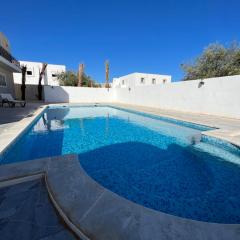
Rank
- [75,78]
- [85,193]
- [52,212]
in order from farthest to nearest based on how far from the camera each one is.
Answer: [75,78] → [85,193] → [52,212]

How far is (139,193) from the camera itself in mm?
2725

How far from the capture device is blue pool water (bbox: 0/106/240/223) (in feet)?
8.13

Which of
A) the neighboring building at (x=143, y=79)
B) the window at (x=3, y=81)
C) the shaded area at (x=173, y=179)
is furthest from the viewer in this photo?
the neighboring building at (x=143, y=79)

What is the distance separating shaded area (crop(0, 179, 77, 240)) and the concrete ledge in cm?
9

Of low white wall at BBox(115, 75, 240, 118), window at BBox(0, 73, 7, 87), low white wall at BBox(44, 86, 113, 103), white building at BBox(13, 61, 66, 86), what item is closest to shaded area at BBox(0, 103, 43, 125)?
window at BBox(0, 73, 7, 87)

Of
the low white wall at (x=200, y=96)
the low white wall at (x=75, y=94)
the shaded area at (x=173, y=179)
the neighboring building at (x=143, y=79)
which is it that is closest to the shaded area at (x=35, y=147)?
the shaded area at (x=173, y=179)

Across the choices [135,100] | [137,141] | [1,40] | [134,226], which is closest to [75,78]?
[1,40]

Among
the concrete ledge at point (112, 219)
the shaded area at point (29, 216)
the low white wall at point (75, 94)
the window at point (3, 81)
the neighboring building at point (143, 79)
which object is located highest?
the neighboring building at point (143, 79)

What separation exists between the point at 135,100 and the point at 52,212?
1525 cm

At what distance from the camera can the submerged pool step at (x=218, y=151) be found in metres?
3.94

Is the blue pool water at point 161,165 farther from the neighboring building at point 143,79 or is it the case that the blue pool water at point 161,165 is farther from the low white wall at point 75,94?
the neighboring building at point 143,79

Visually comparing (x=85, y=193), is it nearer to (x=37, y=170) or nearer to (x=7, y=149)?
(x=37, y=170)

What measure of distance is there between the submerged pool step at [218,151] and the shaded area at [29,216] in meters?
3.85

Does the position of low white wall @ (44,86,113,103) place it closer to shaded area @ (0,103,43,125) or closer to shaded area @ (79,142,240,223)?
shaded area @ (0,103,43,125)
